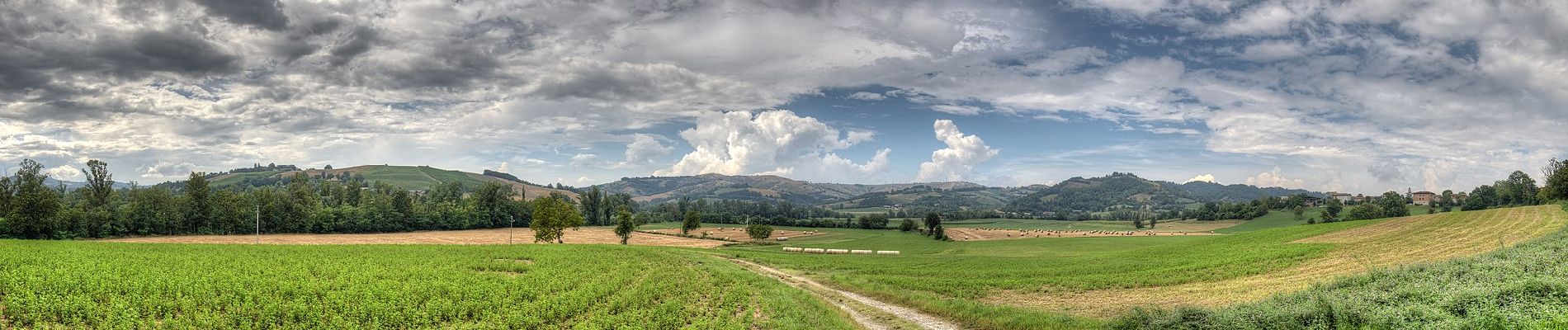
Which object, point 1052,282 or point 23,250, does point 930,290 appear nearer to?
point 1052,282

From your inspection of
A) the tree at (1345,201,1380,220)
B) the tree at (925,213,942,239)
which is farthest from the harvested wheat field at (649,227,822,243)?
the tree at (1345,201,1380,220)

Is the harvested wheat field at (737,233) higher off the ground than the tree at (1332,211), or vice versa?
the tree at (1332,211)

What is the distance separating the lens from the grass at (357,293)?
1894 cm

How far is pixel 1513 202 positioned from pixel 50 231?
24558 cm

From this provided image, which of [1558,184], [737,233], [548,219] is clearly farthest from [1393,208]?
[548,219]

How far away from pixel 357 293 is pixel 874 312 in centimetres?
2206

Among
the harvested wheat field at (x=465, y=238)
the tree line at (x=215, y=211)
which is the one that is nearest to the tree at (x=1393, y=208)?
the harvested wheat field at (x=465, y=238)

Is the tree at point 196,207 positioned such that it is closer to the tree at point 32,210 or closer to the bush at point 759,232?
the tree at point 32,210

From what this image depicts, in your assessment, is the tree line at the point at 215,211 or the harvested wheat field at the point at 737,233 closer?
the tree line at the point at 215,211

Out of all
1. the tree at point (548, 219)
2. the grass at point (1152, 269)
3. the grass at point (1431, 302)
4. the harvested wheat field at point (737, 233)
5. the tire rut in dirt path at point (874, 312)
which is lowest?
the harvested wheat field at point (737, 233)

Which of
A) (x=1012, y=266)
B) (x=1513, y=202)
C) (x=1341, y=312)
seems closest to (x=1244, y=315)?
(x=1341, y=312)

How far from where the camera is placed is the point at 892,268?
2126 inches

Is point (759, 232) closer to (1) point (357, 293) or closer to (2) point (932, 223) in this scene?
(2) point (932, 223)

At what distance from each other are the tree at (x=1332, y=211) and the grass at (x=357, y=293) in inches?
5341
